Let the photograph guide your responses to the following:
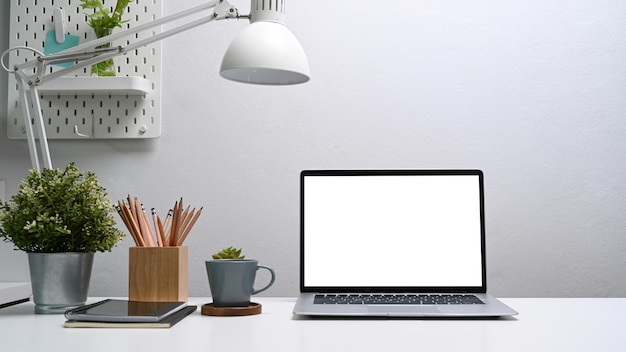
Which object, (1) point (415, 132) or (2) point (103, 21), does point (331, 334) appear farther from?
(2) point (103, 21)

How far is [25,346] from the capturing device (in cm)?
88

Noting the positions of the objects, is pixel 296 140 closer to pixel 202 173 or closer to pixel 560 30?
pixel 202 173

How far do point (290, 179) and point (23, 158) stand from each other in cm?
69

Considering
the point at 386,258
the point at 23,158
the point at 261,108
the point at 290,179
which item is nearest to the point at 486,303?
the point at 386,258

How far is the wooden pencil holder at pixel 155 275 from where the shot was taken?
119cm

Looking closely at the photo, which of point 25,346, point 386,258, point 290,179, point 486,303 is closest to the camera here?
point 25,346

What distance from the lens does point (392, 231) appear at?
1347mm

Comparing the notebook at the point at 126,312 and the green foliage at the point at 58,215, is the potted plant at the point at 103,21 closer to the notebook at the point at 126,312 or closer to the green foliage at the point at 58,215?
the green foliage at the point at 58,215

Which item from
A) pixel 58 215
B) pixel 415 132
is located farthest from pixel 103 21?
pixel 415 132

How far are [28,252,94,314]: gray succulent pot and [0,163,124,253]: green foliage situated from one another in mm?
24

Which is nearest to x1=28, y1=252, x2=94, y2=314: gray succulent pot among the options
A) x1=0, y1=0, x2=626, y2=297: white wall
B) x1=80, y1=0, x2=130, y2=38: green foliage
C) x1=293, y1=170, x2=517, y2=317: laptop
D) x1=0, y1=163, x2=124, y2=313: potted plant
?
x1=0, y1=163, x2=124, y2=313: potted plant

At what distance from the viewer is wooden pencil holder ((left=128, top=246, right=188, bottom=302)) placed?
119 centimetres

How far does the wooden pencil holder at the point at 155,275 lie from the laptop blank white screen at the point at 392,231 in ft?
0.89

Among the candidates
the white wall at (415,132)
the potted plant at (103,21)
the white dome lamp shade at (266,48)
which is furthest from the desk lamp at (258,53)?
the white wall at (415,132)
